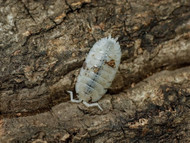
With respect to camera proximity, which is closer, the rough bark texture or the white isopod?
the rough bark texture

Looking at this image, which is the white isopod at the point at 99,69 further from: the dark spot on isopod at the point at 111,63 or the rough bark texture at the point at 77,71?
the rough bark texture at the point at 77,71

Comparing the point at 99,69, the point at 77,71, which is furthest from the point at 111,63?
the point at 77,71

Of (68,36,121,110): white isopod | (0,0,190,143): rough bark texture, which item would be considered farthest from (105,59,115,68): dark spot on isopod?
(0,0,190,143): rough bark texture

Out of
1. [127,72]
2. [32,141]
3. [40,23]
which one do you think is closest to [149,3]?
[127,72]

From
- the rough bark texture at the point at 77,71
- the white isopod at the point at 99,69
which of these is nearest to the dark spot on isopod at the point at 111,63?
the white isopod at the point at 99,69

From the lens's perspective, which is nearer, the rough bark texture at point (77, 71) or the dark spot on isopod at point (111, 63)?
the rough bark texture at point (77, 71)

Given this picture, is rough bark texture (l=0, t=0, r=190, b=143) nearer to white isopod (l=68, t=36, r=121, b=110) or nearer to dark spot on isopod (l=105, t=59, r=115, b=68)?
white isopod (l=68, t=36, r=121, b=110)

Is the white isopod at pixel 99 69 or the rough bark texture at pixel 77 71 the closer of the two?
the rough bark texture at pixel 77 71
